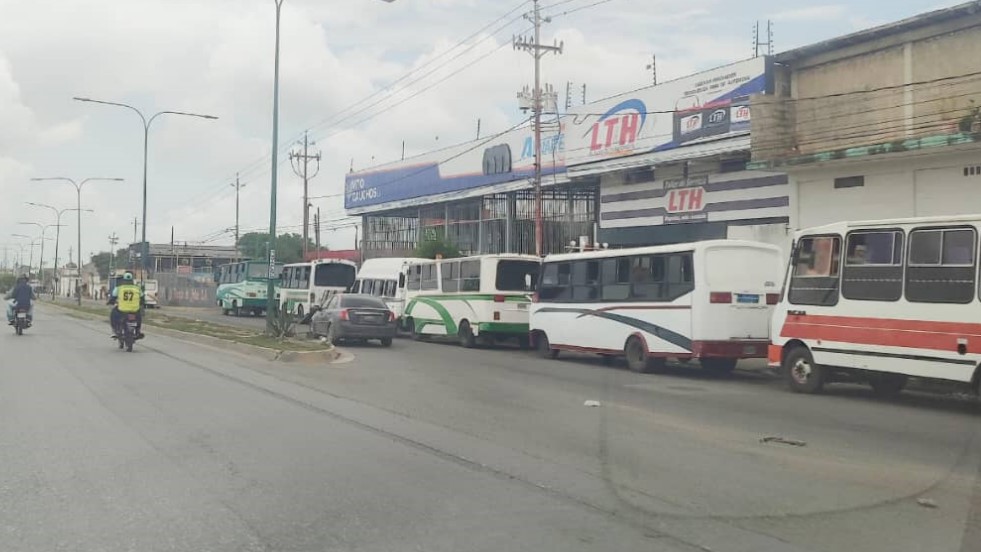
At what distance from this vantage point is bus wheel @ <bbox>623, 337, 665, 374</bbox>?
18125mm

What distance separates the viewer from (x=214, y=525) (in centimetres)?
597

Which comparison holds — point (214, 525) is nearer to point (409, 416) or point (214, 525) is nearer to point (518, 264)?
point (409, 416)

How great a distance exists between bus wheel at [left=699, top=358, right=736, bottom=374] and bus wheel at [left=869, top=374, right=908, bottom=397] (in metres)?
3.78

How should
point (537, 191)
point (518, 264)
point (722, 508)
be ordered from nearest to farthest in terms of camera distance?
point (722, 508), point (518, 264), point (537, 191)

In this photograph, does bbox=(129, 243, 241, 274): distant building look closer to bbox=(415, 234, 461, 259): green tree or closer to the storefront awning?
bbox=(415, 234, 461, 259): green tree

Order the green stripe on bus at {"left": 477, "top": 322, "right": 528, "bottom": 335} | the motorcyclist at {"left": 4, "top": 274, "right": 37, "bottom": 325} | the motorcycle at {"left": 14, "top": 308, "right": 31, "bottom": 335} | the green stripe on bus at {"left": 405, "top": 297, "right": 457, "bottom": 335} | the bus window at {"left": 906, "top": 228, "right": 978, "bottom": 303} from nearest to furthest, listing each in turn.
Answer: the bus window at {"left": 906, "top": 228, "right": 978, "bottom": 303}, the green stripe on bus at {"left": 477, "top": 322, "right": 528, "bottom": 335}, the motorcycle at {"left": 14, "top": 308, "right": 31, "bottom": 335}, the motorcyclist at {"left": 4, "top": 274, "right": 37, "bottom": 325}, the green stripe on bus at {"left": 405, "top": 297, "right": 457, "bottom": 335}

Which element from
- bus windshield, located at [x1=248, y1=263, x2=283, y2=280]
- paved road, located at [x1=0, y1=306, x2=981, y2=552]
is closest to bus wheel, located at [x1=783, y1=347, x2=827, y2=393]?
paved road, located at [x1=0, y1=306, x2=981, y2=552]

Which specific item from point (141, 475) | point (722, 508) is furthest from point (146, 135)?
point (722, 508)

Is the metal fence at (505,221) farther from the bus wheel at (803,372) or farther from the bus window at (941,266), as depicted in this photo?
the bus window at (941,266)

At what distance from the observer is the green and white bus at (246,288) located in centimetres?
4781

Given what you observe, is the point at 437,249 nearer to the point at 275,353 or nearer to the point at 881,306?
the point at 275,353

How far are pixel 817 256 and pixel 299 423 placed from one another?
856 cm

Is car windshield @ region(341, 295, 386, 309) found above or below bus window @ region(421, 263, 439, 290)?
below

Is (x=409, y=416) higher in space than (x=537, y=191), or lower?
lower
